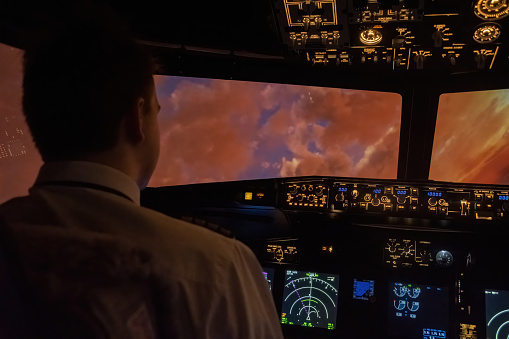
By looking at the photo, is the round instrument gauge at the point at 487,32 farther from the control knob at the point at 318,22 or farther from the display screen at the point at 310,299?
the display screen at the point at 310,299

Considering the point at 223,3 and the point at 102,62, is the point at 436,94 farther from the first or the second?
the point at 102,62

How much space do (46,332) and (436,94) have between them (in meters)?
3.07

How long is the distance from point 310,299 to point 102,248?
86.2 inches

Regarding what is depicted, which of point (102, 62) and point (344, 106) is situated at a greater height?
point (344, 106)

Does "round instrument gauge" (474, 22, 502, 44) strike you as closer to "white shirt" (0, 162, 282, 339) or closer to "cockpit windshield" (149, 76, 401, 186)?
"cockpit windshield" (149, 76, 401, 186)

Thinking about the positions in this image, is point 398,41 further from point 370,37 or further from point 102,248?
point 102,248

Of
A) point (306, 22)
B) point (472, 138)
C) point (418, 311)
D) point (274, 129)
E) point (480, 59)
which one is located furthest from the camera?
point (274, 129)

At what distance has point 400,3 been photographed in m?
1.86

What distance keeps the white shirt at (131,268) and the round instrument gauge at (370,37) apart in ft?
5.97

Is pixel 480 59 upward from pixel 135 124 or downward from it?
upward

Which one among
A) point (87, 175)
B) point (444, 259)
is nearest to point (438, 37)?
point (444, 259)

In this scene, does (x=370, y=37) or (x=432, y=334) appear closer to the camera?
(x=370, y=37)

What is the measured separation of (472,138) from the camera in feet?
10.5

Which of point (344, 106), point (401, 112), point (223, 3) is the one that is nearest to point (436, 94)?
point (401, 112)
